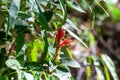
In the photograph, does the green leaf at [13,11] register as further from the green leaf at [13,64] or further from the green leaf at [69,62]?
the green leaf at [69,62]

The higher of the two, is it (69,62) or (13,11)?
(13,11)

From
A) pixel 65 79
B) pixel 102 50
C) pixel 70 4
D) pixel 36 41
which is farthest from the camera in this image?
pixel 102 50

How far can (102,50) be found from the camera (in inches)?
133

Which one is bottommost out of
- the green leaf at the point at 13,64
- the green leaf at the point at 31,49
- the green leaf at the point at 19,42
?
the green leaf at the point at 31,49

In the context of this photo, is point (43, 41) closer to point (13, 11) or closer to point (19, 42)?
point (19, 42)

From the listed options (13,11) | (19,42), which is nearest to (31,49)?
(19,42)

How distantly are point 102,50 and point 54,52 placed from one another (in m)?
2.21

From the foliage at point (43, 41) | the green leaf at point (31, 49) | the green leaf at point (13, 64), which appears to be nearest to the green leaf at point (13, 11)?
the foliage at point (43, 41)

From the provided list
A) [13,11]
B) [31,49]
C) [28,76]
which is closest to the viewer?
[13,11]

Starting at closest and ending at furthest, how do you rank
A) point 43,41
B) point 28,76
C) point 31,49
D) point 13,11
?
point 13,11, point 28,76, point 43,41, point 31,49

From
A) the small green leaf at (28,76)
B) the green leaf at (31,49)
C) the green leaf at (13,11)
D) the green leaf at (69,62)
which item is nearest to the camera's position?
the green leaf at (13,11)

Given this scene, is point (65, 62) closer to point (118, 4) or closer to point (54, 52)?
point (54, 52)

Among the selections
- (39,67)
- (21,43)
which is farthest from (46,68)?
(21,43)

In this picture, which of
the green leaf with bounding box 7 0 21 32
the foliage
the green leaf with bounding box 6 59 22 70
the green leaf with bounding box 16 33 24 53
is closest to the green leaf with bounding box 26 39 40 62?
the foliage
